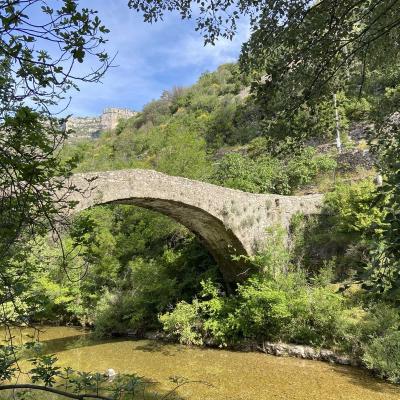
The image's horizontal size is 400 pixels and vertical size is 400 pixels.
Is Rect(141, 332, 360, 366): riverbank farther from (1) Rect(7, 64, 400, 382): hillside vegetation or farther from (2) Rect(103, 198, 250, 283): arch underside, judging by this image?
(2) Rect(103, 198, 250, 283): arch underside

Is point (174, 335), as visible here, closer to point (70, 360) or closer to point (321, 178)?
point (70, 360)

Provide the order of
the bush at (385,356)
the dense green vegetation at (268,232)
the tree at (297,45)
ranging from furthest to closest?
the bush at (385,356)
the tree at (297,45)
the dense green vegetation at (268,232)

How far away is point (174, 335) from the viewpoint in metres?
12.7

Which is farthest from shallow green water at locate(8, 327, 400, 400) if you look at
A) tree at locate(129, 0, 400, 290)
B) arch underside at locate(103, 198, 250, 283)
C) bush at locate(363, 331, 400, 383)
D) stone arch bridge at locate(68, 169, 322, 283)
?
tree at locate(129, 0, 400, 290)

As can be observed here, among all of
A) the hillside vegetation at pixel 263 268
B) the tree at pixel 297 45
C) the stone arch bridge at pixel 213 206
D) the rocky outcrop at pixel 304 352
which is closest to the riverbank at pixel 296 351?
the rocky outcrop at pixel 304 352

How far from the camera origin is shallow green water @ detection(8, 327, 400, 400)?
7.82 metres

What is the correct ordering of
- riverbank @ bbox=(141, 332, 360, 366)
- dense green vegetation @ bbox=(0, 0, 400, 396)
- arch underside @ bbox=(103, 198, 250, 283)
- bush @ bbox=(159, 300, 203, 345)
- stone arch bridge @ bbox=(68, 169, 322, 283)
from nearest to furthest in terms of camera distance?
dense green vegetation @ bbox=(0, 0, 400, 396) → riverbank @ bbox=(141, 332, 360, 366) → stone arch bridge @ bbox=(68, 169, 322, 283) → arch underside @ bbox=(103, 198, 250, 283) → bush @ bbox=(159, 300, 203, 345)

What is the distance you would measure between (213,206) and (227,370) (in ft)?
13.9

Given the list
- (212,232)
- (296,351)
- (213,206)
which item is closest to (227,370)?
(296,351)

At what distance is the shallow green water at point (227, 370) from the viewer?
7.82 m

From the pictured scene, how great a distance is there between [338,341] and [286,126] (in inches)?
311

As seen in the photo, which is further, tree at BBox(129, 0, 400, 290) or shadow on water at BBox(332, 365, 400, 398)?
shadow on water at BBox(332, 365, 400, 398)

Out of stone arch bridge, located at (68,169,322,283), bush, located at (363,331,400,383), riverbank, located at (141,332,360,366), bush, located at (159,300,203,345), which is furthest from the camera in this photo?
bush, located at (159,300,203,345)

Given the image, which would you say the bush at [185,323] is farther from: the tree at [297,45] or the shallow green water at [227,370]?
the tree at [297,45]
